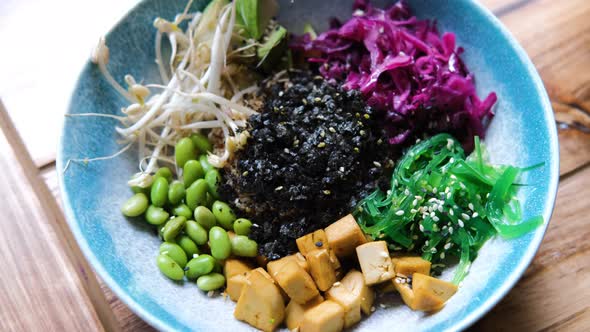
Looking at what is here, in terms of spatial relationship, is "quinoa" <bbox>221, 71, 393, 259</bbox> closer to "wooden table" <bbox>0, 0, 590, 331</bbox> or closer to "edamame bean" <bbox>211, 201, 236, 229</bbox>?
"edamame bean" <bbox>211, 201, 236, 229</bbox>

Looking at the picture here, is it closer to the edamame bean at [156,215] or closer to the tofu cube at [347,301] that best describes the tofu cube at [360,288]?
the tofu cube at [347,301]

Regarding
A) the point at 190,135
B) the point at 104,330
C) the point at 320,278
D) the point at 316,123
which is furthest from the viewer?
the point at 190,135

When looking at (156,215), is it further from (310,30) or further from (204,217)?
(310,30)

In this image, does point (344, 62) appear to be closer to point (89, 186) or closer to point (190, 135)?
point (190, 135)

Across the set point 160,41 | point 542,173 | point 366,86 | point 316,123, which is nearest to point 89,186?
point 160,41

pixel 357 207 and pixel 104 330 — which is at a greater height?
pixel 357 207

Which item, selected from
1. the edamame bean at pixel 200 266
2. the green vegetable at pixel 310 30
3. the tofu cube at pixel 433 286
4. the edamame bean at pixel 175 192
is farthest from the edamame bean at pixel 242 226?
the green vegetable at pixel 310 30
